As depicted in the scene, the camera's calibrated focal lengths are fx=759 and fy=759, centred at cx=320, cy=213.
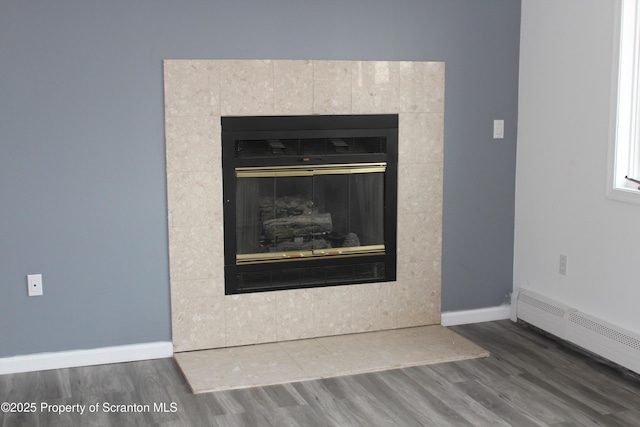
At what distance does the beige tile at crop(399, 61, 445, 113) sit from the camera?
436 cm

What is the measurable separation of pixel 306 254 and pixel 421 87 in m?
1.17

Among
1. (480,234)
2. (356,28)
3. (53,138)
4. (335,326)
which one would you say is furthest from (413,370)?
(53,138)

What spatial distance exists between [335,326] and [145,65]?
1.80 m

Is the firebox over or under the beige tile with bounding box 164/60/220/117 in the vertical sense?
under

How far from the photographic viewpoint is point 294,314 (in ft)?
14.1

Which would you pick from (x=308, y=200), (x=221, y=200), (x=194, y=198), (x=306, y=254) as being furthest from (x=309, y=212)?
(x=194, y=198)

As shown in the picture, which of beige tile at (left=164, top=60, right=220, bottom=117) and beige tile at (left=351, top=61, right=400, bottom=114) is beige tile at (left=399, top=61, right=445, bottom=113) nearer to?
beige tile at (left=351, top=61, right=400, bottom=114)

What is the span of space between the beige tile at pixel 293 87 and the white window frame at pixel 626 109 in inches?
62.4

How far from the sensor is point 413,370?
3910 millimetres

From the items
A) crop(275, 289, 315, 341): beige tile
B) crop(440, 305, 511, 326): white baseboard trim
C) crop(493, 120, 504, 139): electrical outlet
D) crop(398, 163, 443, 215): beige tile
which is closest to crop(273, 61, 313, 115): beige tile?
crop(398, 163, 443, 215): beige tile

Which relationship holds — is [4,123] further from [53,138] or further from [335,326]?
[335,326]

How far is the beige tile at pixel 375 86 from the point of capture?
427 centimetres

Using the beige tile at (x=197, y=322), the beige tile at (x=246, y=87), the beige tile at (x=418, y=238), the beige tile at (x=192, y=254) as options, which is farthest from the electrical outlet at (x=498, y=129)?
the beige tile at (x=197, y=322)

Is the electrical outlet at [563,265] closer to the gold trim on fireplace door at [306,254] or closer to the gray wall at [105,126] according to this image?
the gold trim on fireplace door at [306,254]
